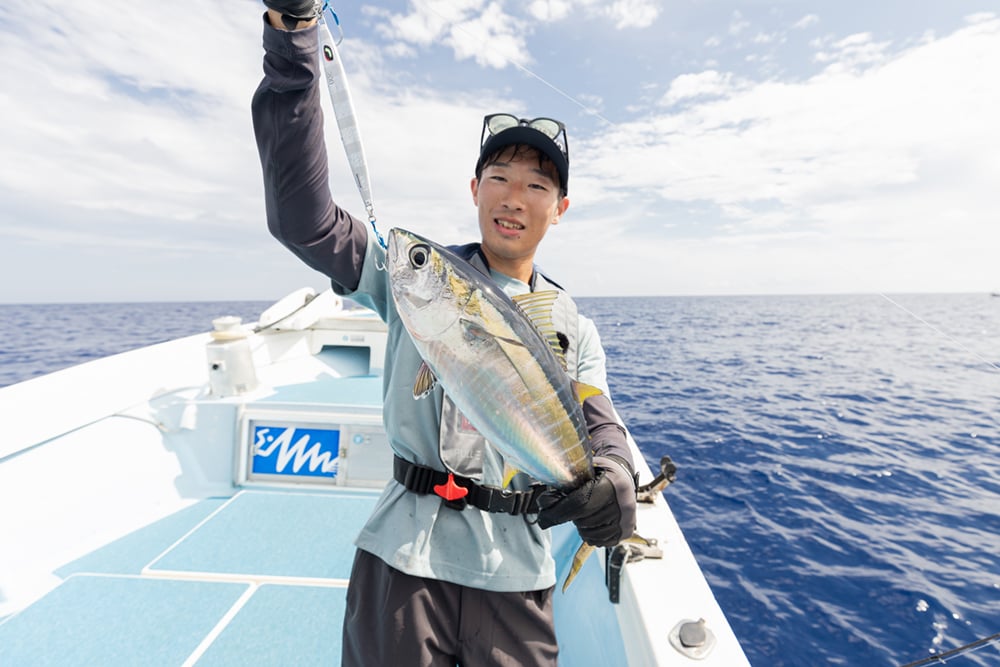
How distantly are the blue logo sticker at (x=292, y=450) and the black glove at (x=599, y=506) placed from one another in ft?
13.2

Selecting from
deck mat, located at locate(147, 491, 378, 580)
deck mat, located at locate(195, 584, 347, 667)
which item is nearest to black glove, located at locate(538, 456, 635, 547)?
deck mat, located at locate(195, 584, 347, 667)

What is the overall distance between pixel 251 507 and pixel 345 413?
131 centimetres

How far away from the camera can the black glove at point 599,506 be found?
66.1 inches

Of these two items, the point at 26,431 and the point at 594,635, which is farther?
the point at 26,431

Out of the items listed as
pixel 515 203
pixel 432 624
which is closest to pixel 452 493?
pixel 432 624

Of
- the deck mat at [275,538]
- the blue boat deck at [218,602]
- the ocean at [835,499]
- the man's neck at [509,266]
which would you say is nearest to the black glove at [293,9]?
the man's neck at [509,266]

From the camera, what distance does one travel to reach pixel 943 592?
5.91m

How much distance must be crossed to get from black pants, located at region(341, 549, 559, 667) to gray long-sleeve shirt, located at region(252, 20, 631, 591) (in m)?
0.08

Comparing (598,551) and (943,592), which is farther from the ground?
(598,551)

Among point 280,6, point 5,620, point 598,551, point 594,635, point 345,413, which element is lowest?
point 5,620

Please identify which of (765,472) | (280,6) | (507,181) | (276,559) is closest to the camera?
(280,6)

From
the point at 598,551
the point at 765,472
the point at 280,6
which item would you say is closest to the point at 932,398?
the point at 765,472

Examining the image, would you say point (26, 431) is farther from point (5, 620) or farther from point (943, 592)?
point (943, 592)

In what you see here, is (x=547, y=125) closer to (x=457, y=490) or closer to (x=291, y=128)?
(x=291, y=128)
